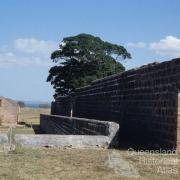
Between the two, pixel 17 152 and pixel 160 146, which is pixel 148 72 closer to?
pixel 160 146

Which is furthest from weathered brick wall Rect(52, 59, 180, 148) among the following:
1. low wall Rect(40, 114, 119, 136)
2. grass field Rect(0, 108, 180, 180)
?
grass field Rect(0, 108, 180, 180)

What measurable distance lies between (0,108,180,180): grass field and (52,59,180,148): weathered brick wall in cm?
151

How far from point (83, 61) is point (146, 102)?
94.3 feet

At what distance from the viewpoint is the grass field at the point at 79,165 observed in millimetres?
8680

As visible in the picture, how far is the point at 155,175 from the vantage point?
8727 mm

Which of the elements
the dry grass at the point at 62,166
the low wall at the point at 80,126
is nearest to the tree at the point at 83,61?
the low wall at the point at 80,126

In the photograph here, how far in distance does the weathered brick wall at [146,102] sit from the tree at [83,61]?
20433mm

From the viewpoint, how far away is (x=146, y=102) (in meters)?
14.6

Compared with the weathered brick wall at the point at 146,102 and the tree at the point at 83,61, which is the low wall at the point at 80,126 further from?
the tree at the point at 83,61

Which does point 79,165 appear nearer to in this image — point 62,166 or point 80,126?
point 62,166

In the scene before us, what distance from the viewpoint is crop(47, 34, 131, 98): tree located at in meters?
43.0

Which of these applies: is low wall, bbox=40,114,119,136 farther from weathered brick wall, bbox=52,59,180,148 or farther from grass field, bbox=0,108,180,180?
grass field, bbox=0,108,180,180

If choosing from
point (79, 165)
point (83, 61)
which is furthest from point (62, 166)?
point (83, 61)

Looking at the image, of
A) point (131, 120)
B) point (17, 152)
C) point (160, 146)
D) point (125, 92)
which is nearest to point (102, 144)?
point (160, 146)
